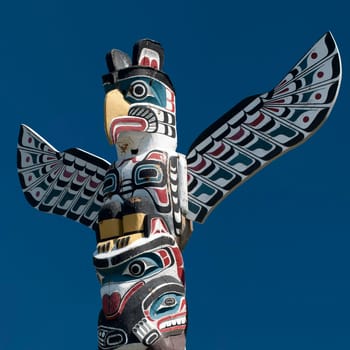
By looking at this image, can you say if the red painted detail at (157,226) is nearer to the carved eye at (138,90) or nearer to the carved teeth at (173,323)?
the carved teeth at (173,323)

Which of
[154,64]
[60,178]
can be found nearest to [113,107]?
[154,64]

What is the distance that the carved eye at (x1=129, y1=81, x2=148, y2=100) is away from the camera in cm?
1346

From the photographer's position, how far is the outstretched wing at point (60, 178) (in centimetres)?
1488

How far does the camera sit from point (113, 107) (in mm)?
13383

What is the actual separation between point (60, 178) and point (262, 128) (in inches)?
150

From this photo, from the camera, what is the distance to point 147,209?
12469 millimetres

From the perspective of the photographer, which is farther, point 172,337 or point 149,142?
point 149,142

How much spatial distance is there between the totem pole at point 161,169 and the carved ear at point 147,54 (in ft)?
0.05

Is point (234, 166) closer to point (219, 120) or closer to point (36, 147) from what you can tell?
point (219, 120)

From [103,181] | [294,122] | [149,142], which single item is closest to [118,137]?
[149,142]

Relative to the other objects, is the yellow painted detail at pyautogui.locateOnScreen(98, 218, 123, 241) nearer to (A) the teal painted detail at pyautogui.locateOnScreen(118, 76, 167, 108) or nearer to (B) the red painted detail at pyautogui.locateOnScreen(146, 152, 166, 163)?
(B) the red painted detail at pyautogui.locateOnScreen(146, 152, 166, 163)

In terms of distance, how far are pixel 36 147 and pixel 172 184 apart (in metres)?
3.67

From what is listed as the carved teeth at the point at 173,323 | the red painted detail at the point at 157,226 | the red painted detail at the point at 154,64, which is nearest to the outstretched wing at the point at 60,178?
the red painted detail at the point at 154,64

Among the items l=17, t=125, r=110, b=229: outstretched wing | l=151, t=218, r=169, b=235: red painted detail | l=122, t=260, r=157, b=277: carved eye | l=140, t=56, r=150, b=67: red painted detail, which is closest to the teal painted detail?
l=140, t=56, r=150, b=67: red painted detail
